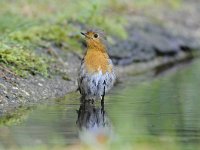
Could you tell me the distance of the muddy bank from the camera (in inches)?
408

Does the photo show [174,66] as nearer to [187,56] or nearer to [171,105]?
[187,56]

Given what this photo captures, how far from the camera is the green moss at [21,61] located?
11.0m

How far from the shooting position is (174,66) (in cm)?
1609

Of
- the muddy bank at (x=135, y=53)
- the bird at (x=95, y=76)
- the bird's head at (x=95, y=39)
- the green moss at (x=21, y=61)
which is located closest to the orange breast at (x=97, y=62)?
the bird at (x=95, y=76)

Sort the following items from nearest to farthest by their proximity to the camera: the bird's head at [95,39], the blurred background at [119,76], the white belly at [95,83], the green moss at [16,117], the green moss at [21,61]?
the blurred background at [119,76] < the green moss at [16,117] < the white belly at [95,83] < the bird's head at [95,39] < the green moss at [21,61]

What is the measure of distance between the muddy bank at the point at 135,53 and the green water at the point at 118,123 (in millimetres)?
344

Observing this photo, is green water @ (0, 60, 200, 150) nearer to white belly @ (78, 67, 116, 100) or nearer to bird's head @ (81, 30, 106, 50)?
white belly @ (78, 67, 116, 100)

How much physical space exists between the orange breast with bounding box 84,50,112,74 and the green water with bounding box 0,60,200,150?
0.45 metres

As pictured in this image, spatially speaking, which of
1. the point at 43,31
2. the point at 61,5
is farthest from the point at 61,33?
the point at 61,5

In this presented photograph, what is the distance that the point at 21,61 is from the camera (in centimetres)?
1122

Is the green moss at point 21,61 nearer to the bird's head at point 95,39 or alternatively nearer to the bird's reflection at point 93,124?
the bird's head at point 95,39

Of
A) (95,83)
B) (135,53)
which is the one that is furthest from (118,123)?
(135,53)

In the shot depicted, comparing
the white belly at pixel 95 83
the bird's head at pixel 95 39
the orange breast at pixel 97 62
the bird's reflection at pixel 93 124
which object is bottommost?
the bird's reflection at pixel 93 124

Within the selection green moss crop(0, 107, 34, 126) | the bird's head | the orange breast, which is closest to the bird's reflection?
the orange breast
